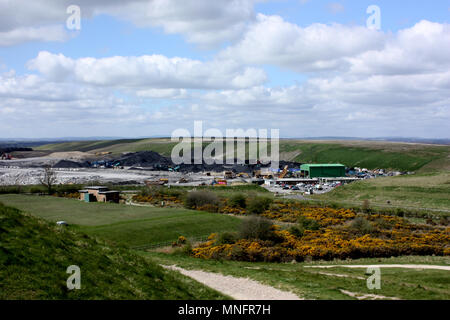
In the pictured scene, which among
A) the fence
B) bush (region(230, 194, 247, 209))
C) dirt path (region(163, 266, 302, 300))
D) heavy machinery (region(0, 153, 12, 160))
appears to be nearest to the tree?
bush (region(230, 194, 247, 209))

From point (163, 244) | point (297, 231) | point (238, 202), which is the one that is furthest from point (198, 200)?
point (163, 244)

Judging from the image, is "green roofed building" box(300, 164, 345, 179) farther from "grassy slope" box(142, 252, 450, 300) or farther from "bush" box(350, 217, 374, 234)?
"grassy slope" box(142, 252, 450, 300)

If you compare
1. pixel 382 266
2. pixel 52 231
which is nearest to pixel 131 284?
pixel 52 231

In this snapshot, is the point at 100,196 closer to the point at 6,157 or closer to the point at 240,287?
the point at 240,287

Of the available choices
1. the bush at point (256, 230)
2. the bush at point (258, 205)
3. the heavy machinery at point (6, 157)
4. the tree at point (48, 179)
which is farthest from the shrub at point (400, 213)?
the heavy machinery at point (6, 157)
